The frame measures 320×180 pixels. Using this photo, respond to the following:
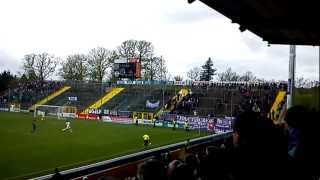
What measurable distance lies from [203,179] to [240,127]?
2031 mm

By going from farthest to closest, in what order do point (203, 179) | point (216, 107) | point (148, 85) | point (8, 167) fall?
point (148, 85) < point (216, 107) < point (8, 167) < point (203, 179)

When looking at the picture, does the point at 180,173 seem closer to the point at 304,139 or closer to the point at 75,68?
the point at 304,139

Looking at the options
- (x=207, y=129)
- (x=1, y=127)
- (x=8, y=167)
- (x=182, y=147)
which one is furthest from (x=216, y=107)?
(x=182, y=147)

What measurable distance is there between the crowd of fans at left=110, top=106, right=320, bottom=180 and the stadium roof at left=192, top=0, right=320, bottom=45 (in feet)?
8.24

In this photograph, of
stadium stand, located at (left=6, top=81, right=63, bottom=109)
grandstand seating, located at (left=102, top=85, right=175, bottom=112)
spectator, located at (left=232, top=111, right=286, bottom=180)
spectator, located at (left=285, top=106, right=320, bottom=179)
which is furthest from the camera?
stadium stand, located at (left=6, top=81, right=63, bottom=109)

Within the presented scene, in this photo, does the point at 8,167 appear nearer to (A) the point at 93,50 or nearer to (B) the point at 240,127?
(B) the point at 240,127

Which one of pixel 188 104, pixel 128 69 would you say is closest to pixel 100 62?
pixel 128 69

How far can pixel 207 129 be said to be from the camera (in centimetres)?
4856

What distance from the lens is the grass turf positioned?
83.1 feet

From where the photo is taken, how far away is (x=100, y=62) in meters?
94.9

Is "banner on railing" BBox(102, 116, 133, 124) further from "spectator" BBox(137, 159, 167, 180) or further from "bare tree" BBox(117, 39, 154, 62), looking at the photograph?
"spectator" BBox(137, 159, 167, 180)

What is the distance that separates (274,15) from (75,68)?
9344 centimetres

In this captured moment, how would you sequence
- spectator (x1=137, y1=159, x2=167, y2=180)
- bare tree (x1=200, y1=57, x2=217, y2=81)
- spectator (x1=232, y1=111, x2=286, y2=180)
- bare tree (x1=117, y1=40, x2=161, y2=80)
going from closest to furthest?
spectator (x1=232, y1=111, x2=286, y2=180), spectator (x1=137, y1=159, x2=167, y2=180), bare tree (x1=117, y1=40, x2=161, y2=80), bare tree (x1=200, y1=57, x2=217, y2=81)

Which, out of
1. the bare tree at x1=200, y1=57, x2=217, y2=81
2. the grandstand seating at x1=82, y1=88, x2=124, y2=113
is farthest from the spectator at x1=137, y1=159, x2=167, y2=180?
the bare tree at x1=200, y1=57, x2=217, y2=81
